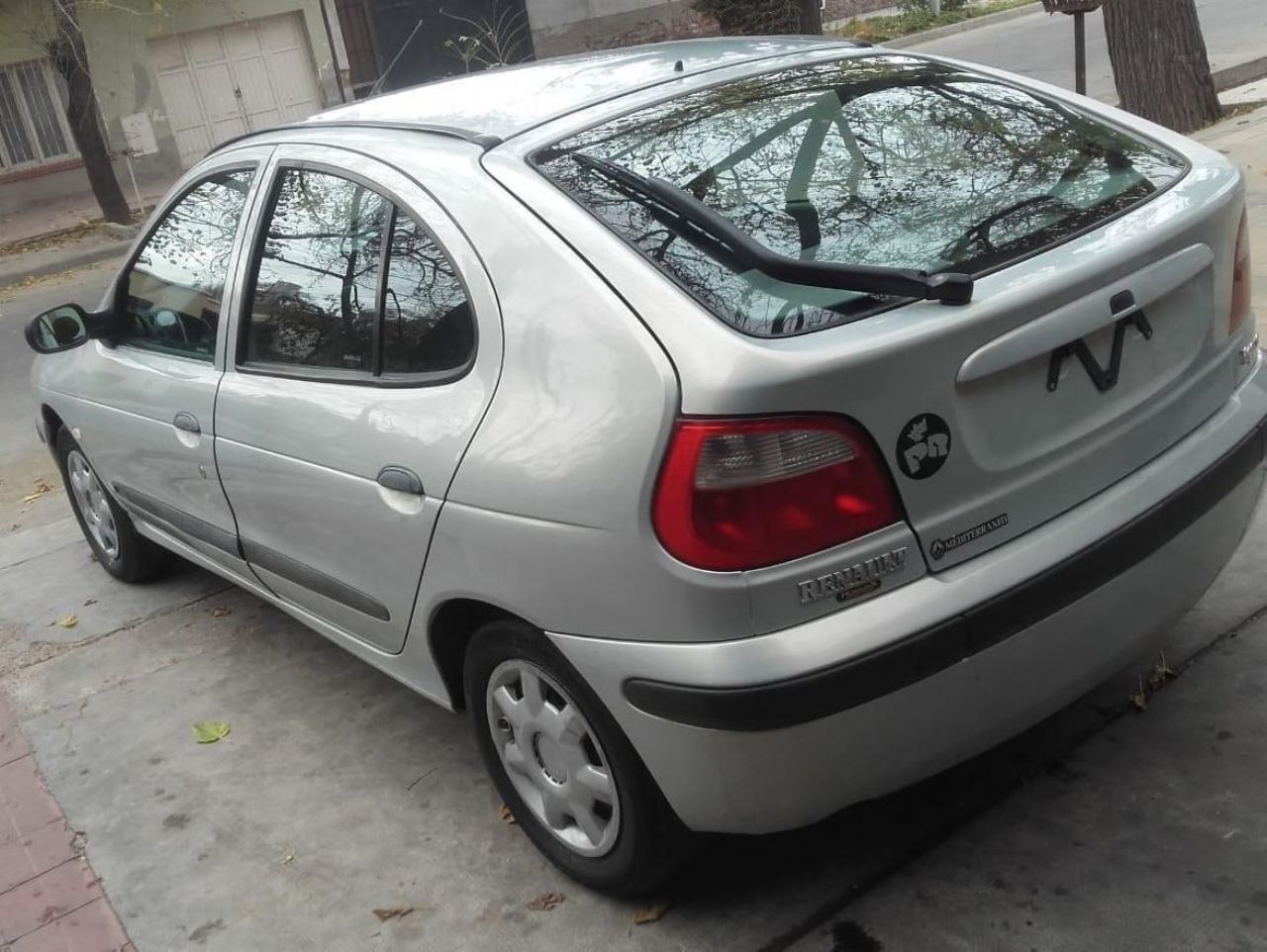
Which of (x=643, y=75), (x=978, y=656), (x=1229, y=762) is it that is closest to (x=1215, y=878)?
(x=1229, y=762)

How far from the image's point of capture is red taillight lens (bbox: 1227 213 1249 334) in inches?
117

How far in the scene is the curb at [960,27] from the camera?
22.8 metres

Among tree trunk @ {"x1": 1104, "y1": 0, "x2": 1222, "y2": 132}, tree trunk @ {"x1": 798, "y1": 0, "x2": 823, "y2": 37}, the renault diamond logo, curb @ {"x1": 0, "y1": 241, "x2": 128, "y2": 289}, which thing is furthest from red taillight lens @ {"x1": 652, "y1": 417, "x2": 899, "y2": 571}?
curb @ {"x1": 0, "y1": 241, "x2": 128, "y2": 289}

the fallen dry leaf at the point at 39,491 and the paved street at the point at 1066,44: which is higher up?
the fallen dry leaf at the point at 39,491

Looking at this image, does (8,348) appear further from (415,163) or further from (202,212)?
(415,163)

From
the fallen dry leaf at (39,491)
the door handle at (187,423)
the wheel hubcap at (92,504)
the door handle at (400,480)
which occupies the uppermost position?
the door handle at (400,480)

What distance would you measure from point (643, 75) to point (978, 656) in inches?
66.7

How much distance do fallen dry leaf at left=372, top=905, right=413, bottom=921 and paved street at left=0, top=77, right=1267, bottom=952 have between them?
0.07 ft

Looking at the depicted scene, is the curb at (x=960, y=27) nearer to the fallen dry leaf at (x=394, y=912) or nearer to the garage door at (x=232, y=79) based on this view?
the garage door at (x=232, y=79)

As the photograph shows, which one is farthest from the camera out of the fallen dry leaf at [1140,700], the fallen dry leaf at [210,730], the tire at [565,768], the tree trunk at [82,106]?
the tree trunk at [82,106]

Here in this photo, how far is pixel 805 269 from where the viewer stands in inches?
96.7

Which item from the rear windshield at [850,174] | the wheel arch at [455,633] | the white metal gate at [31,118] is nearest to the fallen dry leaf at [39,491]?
the wheel arch at [455,633]

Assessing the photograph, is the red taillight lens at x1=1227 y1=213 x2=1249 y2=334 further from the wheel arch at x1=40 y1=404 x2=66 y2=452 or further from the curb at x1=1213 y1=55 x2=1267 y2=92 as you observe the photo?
the curb at x1=1213 y1=55 x2=1267 y2=92

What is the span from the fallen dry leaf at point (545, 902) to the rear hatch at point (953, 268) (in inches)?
48.2
